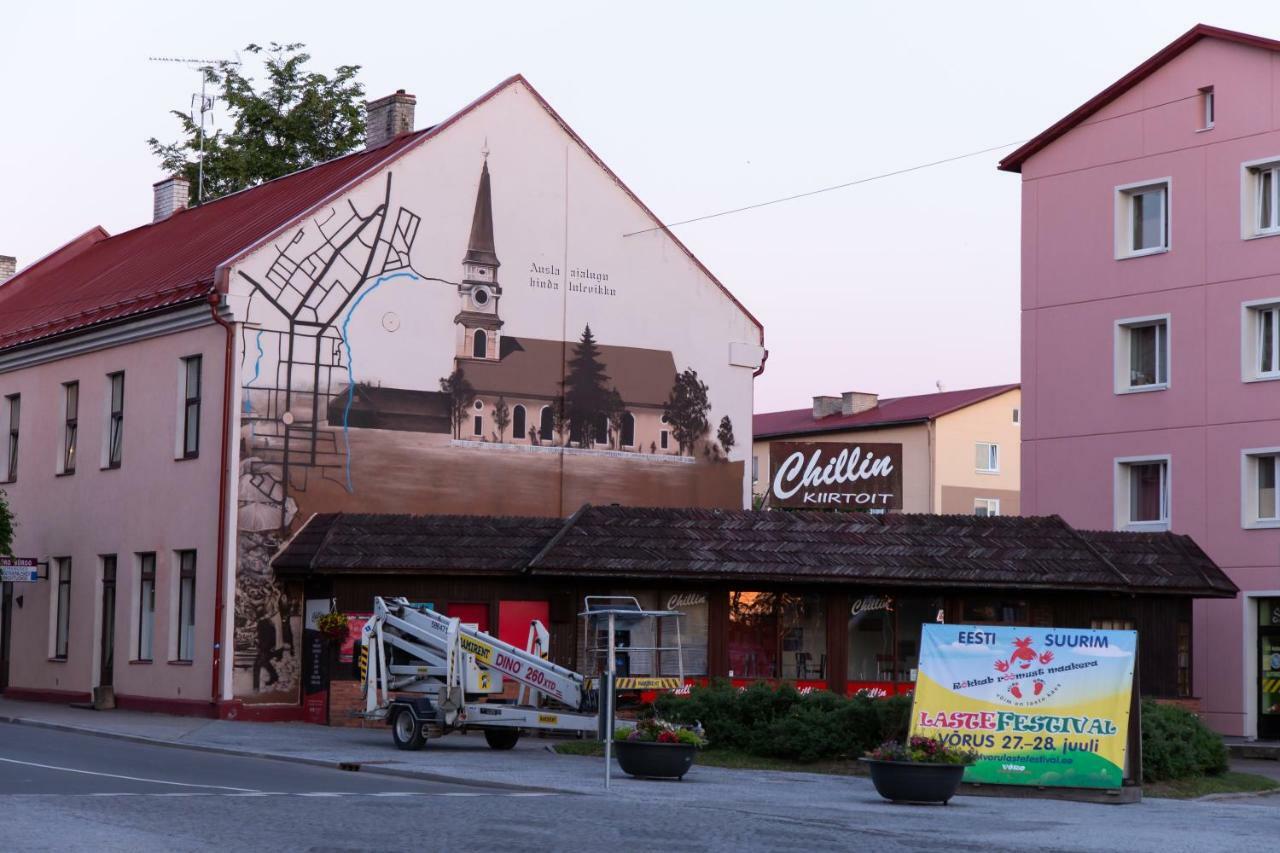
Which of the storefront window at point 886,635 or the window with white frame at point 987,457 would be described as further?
the window with white frame at point 987,457

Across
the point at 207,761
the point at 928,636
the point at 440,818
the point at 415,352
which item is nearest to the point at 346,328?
the point at 415,352

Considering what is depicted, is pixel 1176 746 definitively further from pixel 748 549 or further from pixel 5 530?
pixel 5 530

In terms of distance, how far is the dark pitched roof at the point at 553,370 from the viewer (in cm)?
3653

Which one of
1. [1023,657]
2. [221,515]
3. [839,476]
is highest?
[839,476]

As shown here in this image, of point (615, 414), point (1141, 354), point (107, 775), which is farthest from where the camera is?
point (1141, 354)

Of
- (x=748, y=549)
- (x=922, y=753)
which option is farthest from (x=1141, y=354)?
(x=922, y=753)

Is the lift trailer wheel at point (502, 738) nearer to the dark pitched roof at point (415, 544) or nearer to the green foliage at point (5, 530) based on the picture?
the dark pitched roof at point (415, 544)

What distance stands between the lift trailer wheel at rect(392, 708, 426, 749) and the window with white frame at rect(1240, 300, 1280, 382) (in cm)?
2176

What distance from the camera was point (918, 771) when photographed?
69.4 ft

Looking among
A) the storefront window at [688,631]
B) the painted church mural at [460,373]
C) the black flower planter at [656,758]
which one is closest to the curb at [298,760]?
the black flower planter at [656,758]

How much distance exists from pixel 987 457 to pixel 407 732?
54.9 metres

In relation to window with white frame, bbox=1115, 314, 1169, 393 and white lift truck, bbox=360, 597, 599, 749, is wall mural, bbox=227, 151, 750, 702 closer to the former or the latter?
white lift truck, bbox=360, 597, 599, 749

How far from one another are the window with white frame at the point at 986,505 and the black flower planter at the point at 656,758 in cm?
5588

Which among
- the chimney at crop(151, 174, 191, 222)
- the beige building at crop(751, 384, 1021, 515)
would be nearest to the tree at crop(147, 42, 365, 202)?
the chimney at crop(151, 174, 191, 222)
